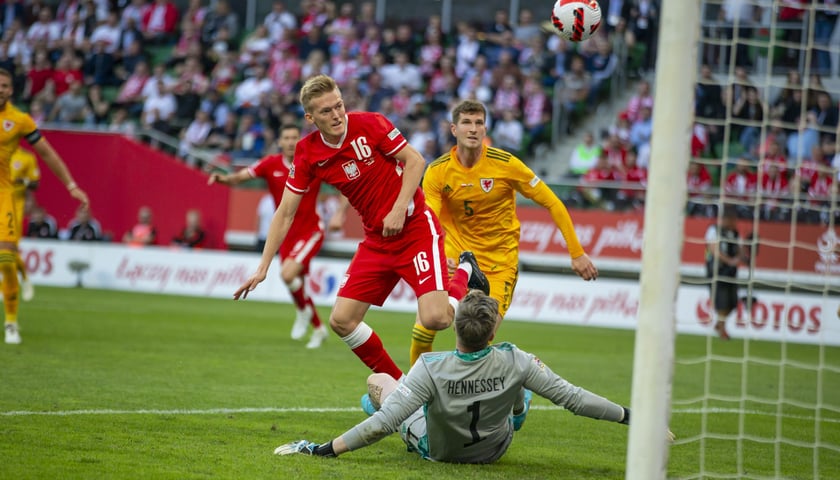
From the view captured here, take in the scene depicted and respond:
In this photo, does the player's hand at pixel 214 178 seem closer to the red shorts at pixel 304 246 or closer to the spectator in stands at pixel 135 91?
the red shorts at pixel 304 246

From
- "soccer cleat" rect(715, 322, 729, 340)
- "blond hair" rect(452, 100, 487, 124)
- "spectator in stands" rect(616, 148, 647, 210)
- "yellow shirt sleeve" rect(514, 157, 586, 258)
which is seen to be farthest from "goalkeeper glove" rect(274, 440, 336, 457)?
"spectator in stands" rect(616, 148, 647, 210)

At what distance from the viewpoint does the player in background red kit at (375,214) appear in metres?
7.49

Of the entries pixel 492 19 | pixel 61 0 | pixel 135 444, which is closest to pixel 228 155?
pixel 492 19

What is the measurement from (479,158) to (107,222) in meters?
17.6

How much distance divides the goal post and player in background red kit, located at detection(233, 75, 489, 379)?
2851 mm

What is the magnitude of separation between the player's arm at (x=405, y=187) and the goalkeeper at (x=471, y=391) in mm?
1419

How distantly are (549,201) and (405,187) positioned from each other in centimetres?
135

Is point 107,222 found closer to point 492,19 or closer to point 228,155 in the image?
point 228,155

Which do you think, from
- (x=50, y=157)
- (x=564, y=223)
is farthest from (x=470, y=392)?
(x=50, y=157)

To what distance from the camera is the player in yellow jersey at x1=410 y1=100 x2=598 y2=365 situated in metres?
8.16

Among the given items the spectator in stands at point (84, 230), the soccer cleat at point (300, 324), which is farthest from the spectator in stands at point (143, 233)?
the soccer cleat at point (300, 324)

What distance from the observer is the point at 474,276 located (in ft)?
26.8

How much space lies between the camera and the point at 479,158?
8523mm

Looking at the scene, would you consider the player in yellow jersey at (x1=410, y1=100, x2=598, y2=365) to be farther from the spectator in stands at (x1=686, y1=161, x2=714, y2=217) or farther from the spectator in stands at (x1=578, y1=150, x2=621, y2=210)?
the spectator in stands at (x1=578, y1=150, x2=621, y2=210)
